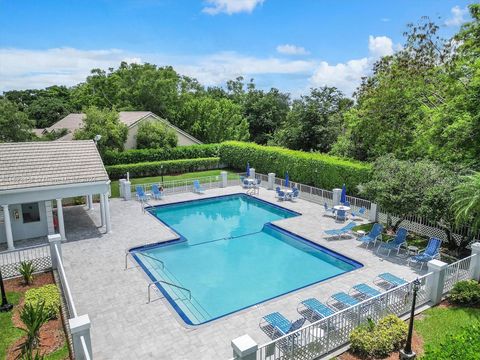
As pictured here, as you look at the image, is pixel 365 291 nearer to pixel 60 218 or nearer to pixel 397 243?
pixel 397 243

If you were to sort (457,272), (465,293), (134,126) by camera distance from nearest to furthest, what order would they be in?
(465,293)
(457,272)
(134,126)

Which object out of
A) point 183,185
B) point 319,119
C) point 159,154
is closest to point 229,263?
point 183,185

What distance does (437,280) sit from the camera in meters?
11.4

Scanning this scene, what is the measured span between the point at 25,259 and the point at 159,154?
2119 cm

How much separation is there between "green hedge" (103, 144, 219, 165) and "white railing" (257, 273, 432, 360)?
27404 millimetres

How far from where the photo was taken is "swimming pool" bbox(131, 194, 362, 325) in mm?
13078

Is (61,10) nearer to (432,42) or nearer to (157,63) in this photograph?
(432,42)

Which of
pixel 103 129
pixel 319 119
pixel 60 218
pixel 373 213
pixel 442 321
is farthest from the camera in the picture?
pixel 319 119

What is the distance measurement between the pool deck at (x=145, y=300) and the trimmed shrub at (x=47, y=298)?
68 cm

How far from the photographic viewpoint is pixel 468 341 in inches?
265

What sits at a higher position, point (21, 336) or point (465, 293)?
point (465, 293)

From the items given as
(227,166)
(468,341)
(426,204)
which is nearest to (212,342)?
(468,341)

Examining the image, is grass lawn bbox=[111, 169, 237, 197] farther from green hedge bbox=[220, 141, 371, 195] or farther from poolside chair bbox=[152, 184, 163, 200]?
poolside chair bbox=[152, 184, 163, 200]

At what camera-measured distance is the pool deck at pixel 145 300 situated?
9555 millimetres
